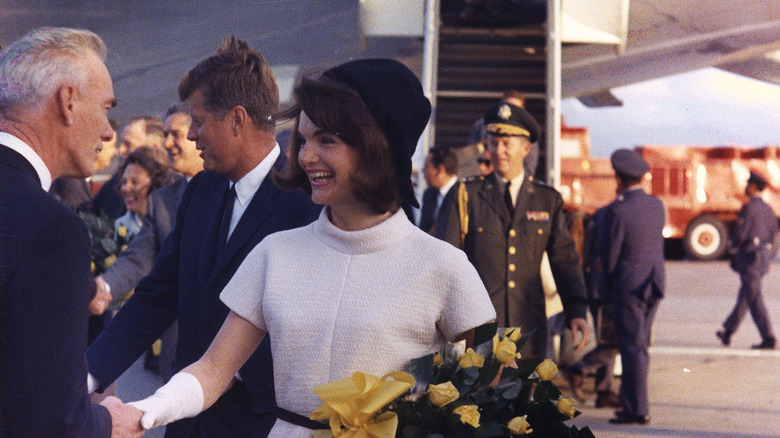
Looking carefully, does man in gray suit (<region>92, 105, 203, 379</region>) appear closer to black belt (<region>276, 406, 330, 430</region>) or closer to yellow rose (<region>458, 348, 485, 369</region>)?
black belt (<region>276, 406, 330, 430</region>)

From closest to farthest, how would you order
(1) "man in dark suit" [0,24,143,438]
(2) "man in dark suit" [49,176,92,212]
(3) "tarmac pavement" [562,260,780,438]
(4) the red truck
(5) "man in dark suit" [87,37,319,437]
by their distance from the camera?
(1) "man in dark suit" [0,24,143,438]
(5) "man in dark suit" [87,37,319,437]
(2) "man in dark suit" [49,176,92,212]
(3) "tarmac pavement" [562,260,780,438]
(4) the red truck

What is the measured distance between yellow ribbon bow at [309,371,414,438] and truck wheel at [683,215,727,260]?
16590mm

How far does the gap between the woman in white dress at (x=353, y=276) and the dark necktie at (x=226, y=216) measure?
24.9 inches

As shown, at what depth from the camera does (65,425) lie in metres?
1.51

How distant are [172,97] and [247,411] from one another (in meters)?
2.40

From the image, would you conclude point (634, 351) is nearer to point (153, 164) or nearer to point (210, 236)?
point (153, 164)

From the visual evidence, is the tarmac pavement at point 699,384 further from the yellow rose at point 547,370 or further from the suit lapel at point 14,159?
the suit lapel at point 14,159

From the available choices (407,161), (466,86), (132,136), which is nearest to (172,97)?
(132,136)

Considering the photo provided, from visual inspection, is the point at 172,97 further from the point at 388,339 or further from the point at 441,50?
the point at 441,50

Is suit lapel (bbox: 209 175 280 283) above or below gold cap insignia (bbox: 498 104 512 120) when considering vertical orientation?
below

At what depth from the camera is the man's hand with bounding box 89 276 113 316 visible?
314 cm

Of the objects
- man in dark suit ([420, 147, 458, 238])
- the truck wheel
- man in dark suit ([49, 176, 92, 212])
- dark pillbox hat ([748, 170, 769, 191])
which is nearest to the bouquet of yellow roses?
man in dark suit ([49, 176, 92, 212])

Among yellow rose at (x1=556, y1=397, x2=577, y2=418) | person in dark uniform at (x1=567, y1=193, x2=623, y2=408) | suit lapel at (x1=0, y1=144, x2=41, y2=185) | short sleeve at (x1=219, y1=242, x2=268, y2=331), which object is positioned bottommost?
person in dark uniform at (x1=567, y1=193, x2=623, y2=408)

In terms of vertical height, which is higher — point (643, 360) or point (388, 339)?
point (388, 339)
